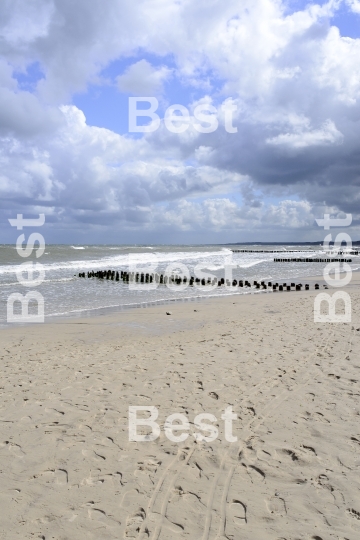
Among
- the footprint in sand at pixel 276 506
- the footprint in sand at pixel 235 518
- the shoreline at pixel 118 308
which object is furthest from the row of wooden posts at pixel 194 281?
the footprint in sand at pixel 235 518

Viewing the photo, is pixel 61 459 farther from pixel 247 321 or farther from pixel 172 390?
pixel 247 321

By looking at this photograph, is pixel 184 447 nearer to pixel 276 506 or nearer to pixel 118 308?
pixel 276 506

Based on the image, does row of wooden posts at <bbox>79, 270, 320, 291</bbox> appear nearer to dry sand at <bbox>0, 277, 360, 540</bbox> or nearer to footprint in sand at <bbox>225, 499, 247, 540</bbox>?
dry sand at <bbox>0, 277, 360, 540</bbox>

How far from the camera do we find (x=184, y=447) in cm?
455

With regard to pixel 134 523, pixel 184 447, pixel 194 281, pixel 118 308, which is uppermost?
pixel 194 281

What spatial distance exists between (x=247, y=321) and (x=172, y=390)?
687 cm

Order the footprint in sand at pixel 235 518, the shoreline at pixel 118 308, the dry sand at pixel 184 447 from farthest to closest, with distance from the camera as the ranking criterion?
1. the shoreline at pixel 118 308
2. the dry sand at pixel 184 447
3. the footprint in sand at pixel 235 518

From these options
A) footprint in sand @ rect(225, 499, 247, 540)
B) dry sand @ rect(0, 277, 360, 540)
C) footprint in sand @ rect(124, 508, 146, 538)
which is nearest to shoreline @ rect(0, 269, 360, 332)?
dry sand @ rect(0, 277, 360, 540)

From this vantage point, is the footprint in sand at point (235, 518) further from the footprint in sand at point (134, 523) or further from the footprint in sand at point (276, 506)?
the footprint in sand at point (134, 523)

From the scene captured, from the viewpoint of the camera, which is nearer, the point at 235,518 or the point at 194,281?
the point at 235,518

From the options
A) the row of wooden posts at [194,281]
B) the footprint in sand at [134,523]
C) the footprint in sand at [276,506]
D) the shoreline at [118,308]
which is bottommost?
the footprint in sand at [134,523]

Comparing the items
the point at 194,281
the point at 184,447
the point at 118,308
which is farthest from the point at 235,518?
the point at 194,281

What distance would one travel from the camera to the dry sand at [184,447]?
341 centimetres

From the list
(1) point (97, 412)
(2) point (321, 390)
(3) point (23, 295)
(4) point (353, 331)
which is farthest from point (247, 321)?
(3) point (23, 295)
